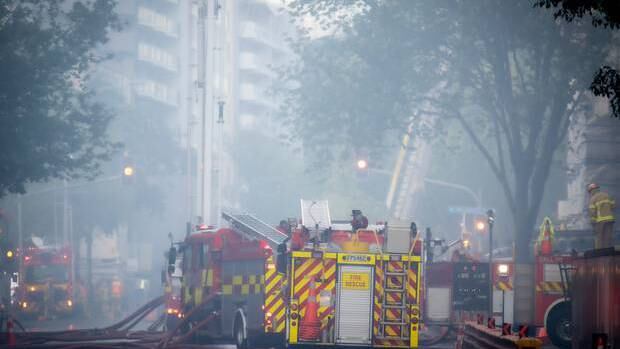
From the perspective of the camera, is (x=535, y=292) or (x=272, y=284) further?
(x=535, y=292)

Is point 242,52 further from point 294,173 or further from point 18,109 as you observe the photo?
point 18,109

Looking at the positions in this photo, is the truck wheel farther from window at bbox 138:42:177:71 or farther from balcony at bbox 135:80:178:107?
window at bbox 138:42:177:71

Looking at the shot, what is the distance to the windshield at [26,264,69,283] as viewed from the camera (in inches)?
2014

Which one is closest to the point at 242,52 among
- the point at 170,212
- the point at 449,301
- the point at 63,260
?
the point at 170,212

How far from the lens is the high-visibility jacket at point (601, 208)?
22172 mm

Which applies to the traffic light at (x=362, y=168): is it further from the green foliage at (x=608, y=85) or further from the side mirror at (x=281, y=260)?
the green foliage at (x=608, y=85)

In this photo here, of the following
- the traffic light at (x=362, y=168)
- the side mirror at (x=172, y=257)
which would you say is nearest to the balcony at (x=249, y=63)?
the traffic light at (x=362, y=168)

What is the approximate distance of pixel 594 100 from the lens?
53.2 metres

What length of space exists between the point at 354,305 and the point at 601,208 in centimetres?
520

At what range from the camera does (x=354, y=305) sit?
20.3 m

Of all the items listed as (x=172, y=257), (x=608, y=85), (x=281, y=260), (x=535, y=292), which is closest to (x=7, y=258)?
(x=172, y=257)

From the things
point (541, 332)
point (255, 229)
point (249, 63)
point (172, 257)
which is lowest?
point (541, 332)

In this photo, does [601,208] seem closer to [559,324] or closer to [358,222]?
[559,324]

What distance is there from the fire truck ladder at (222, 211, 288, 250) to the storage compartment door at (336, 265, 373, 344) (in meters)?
1.65
